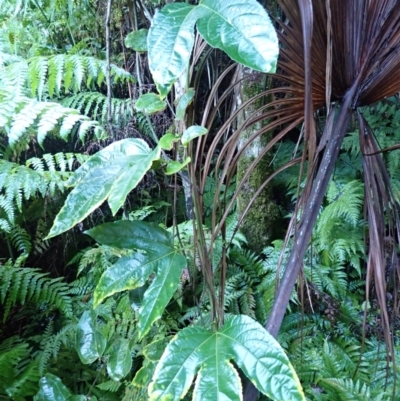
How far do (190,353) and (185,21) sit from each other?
0.36 meters

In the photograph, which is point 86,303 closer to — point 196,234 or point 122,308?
point 122,308

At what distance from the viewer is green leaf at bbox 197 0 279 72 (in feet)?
0.98

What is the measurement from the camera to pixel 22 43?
1727mm

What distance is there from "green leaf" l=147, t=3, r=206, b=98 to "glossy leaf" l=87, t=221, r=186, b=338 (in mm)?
239

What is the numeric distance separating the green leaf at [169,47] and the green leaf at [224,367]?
0.95 ft

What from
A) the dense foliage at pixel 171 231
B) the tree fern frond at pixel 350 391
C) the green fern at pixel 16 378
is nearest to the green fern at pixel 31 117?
the dense foliage at pixel 171 231

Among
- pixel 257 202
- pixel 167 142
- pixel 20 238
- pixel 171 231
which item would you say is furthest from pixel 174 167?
pixel 20 238

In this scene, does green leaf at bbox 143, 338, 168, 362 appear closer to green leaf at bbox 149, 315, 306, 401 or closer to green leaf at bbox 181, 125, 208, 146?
green leaf at bbox 149, 315, 306, 401

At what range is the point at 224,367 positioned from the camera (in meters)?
0.39

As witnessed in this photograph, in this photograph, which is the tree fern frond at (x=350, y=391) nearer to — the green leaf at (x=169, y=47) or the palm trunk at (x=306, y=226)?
the palm trunk at (x=306, y=226)

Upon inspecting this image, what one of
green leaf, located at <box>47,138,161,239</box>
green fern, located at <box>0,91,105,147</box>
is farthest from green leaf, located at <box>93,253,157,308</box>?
green fern, located at <box>0,91,105,147</box>

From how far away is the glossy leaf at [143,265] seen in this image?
0.45 metres

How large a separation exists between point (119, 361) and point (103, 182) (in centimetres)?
41

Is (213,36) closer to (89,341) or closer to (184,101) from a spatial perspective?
(184,101)
